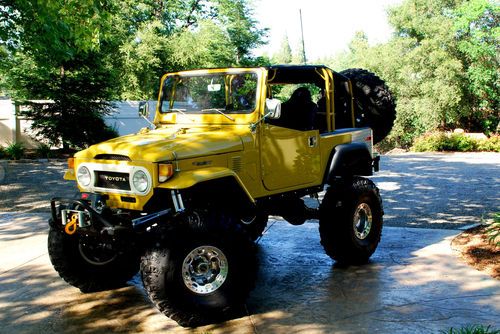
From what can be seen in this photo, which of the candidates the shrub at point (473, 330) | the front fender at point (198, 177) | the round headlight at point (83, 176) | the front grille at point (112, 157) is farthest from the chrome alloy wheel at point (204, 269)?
the shrub at point (473, 330)

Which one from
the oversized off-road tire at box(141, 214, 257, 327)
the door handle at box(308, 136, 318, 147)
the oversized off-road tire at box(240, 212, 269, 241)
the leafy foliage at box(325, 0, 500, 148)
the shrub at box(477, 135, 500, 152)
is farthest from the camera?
the leafy foliage at box(325, 0, 500, 148)

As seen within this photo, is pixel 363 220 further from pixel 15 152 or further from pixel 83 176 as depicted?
pixel 15 152

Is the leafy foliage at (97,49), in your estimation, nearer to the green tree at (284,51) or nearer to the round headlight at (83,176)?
the round headlight at (83,176)

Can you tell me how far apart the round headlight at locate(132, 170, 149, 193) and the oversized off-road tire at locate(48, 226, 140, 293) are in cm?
91

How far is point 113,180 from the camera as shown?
4.59 m

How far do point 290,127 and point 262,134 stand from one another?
60 centimetres

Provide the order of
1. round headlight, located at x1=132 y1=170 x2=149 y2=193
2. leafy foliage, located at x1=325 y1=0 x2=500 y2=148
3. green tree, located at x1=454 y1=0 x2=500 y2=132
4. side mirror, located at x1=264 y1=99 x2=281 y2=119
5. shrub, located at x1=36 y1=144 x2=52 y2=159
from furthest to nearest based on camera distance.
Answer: leafy foliage, located at x1=325 y1=0 x2=500 y2=148
green tree, located at x1=454 y1=0 x2=500 y2=132
shrub, located at x1=36 y1=144 x2=52 y2=159
side mirror, located at x1=264 y1=99 x2=281 y2=119
round headlight, located at x1=132 y1=170 x2=149 y2=193

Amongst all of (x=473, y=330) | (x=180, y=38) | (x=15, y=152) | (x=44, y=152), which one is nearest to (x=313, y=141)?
(x=473, y=330)

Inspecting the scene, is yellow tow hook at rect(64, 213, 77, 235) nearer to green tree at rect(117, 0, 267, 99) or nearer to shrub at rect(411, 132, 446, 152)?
shrub at rect(411, 132, 446, 152)

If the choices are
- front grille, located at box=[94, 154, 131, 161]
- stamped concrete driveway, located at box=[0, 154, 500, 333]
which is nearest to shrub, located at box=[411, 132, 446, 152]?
stamped concrete driveway, located at box=[0, 154, 500, 333]

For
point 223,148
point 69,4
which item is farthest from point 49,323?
point 69,4

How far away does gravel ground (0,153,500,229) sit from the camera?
28.8ft

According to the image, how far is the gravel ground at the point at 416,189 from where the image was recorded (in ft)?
28.8

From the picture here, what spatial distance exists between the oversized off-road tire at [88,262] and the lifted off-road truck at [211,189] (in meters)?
0.01
